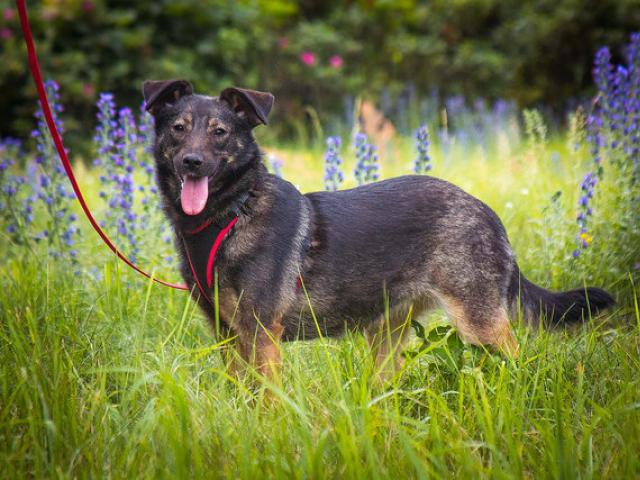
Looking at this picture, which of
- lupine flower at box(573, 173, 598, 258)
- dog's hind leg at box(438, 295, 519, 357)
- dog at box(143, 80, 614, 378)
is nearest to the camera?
dog at box(143, 80, 614, 378)

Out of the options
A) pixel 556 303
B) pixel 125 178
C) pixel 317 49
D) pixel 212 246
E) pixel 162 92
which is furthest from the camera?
pixel 317 49

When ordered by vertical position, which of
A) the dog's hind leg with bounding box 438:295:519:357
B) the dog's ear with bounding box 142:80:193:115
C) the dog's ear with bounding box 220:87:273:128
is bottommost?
the dog's hind leg with bounding box 438:295:519:357

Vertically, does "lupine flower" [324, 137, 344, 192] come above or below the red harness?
above

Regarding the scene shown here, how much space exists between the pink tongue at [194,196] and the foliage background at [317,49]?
744 cm

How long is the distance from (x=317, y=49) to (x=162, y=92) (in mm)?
9618

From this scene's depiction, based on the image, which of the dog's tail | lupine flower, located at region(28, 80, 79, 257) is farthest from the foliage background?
the dog's tail

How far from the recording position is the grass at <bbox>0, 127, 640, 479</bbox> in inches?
89.4

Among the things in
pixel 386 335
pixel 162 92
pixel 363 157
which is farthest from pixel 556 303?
pixel 162 92

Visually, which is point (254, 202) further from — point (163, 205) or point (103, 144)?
point (103, 144)

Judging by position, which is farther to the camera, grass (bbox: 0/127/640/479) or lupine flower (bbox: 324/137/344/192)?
lupine flower (bbox: 324/137/344/192)

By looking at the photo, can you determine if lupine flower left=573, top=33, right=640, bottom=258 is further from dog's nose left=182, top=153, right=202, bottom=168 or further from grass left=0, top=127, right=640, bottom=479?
dog's nose left=182, top=153, right=202, bottom=168

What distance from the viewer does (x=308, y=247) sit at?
10.6ft

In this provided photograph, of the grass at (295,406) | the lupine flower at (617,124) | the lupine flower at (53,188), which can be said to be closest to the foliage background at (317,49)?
the lupine flower at (53,188)

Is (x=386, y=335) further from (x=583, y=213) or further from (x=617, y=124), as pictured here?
(x=617, y=124)
